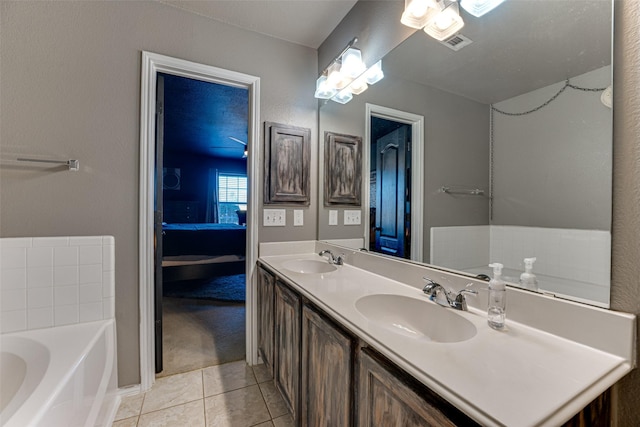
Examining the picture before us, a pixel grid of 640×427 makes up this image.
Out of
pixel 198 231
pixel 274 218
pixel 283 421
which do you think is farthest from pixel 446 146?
pixel 198 231

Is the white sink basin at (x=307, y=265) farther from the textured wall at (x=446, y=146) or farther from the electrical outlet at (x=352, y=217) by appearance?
the textured wall at (x=446, y=146)

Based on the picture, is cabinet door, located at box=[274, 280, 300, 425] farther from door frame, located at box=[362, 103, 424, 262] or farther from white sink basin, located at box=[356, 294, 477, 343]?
door frame, located at box=[362, 103, 424, 262]

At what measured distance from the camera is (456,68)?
1173 millimetres

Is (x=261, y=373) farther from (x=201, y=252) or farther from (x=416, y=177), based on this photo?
(x=201, y=252)

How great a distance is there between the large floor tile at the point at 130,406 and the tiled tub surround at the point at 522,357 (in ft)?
4.53

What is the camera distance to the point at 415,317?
40.9 inches

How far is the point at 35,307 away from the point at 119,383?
651mm

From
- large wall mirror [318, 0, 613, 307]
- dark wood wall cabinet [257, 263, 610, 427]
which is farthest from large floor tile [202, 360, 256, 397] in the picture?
large wall mirror [318, 0, 613, 307]

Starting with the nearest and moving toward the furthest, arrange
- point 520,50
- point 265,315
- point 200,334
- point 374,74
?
1. point 520,50
2. point 374,74
3. point 265,315
4. point 200,334

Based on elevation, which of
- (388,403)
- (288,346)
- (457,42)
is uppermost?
(457,42)

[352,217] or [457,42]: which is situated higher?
[457,42]

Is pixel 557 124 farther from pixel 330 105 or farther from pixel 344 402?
pixel 330 105

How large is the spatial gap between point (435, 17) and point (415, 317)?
4.33 ft

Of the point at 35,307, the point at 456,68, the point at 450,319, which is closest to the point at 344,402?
the point at 450,319
